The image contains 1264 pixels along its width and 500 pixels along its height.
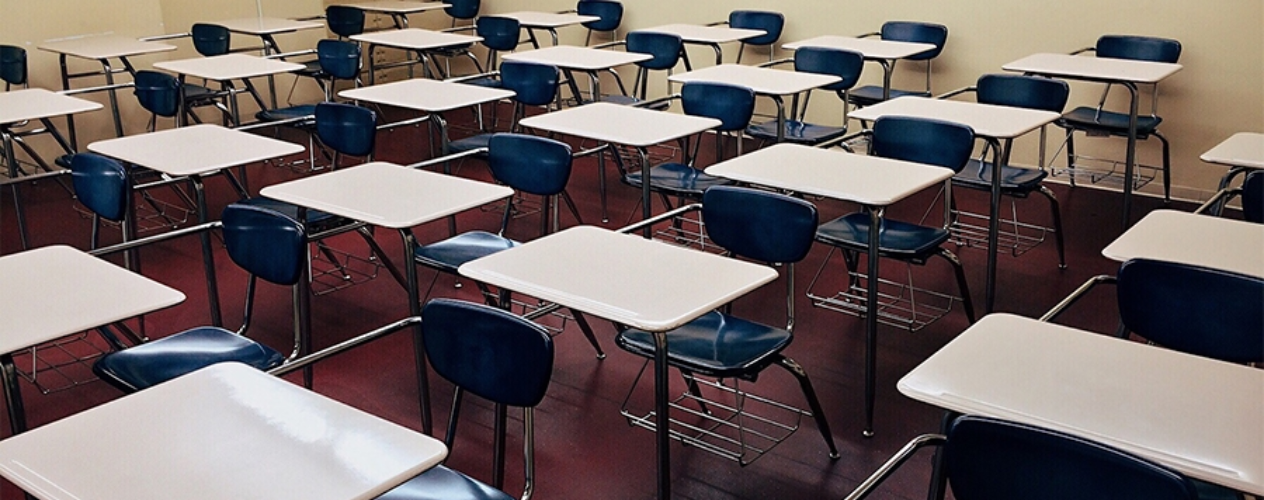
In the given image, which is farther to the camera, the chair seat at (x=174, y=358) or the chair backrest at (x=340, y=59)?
the chair backrest at (x=340, y=59)

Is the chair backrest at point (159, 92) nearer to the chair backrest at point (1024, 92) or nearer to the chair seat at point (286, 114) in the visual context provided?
the chair seat at point (286, 114)

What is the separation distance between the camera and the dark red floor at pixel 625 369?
3.39 meters

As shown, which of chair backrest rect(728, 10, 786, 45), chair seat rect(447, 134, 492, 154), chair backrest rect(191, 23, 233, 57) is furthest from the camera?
chair backrest rect(191, 23, 233, 57)

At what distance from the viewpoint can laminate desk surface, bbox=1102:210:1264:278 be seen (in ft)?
9.65

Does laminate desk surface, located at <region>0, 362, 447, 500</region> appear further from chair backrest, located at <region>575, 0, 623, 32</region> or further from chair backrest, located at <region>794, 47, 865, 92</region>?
chair backrest, located at <region>575, 0, 623, 32</region>

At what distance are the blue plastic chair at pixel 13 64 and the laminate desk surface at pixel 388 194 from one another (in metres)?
3.91

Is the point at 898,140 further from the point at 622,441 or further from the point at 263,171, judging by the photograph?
the point at 263,171

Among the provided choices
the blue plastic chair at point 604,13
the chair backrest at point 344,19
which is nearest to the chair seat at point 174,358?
the blue plastic chair at point 604,13

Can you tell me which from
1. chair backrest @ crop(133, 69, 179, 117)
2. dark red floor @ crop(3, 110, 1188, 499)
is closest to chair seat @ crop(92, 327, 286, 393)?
dark red floor @ crop(3, 110, 1188, 499)

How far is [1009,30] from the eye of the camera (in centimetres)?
662

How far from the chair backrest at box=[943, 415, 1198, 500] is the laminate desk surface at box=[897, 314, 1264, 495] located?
0.18 meters

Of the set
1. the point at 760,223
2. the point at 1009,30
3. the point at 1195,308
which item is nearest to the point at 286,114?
the point at 760,223

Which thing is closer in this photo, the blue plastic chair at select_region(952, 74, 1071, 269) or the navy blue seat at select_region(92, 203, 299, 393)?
the navy blue seat at select_region(92, 203, 299, 393)

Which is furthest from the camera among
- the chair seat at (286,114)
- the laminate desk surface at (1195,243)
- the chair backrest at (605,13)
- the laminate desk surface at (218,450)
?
the chair backrest at (605,13)
